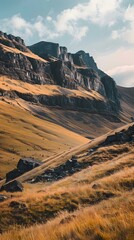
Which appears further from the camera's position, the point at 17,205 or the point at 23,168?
the point at 23,168

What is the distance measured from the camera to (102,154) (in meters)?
51.9

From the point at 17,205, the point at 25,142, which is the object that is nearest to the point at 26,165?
the point at 17,205

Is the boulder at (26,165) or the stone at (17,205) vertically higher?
the stone at (17,205)

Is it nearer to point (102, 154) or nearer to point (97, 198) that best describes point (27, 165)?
point (102, 154)

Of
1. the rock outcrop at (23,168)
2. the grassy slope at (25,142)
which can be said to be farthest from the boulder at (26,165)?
the grassy slope at (25,142)

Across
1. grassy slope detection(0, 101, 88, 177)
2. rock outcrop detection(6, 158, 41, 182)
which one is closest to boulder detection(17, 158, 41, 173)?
rock outcrop detection(6, 158, 41, 182)

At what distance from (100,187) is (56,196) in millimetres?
3541

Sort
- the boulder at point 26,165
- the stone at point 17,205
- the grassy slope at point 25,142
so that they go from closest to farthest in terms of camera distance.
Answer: the stone at point 17,205 < the boulder at point 26,165 < the grassy slope at point 25,142

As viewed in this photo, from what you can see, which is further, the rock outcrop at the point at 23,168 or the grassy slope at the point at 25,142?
the grassy slope at the point at 25,142

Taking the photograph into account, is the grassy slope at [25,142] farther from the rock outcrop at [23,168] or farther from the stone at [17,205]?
the stone at [17,205]

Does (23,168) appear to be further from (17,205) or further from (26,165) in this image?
(17,205)

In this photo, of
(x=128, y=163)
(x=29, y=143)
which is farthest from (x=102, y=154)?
(x=29, y=143)

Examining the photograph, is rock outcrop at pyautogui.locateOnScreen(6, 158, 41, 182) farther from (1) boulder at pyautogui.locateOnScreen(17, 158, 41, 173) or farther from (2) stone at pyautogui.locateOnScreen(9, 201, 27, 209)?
(2) stone at pyautogui.locateOnScreen(9, 201, 27, 209)

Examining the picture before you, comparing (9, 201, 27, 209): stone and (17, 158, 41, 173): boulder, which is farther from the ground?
(9, 201, 27, 209): stone
